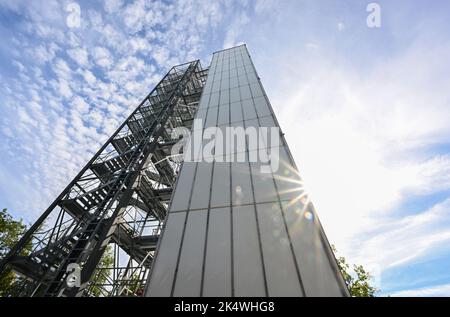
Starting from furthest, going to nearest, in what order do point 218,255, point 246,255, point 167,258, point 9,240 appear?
point 9,240 < point 167,258 < point 218,255 < point 246,255

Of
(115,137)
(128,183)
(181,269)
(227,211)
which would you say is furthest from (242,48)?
(181,269)

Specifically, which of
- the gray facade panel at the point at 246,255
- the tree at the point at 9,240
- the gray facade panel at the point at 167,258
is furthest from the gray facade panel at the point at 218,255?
the tree at the point at 9,240

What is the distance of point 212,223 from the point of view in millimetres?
4133

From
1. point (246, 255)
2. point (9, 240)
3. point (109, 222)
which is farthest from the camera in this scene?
point (9, 240)

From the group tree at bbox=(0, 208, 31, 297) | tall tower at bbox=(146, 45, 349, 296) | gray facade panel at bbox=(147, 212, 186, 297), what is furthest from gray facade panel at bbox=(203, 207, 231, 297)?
tree at bbox=(0, 208, 31, 297)

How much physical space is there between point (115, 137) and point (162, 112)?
363cm

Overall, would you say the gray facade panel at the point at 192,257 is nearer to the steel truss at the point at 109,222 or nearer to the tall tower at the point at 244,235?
the tall tower at the point at 244,235

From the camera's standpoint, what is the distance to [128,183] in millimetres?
9148

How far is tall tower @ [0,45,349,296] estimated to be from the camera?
3.19m

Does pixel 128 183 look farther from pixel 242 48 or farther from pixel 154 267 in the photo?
pixel 242 48

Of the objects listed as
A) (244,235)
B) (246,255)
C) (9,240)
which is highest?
(9,240)

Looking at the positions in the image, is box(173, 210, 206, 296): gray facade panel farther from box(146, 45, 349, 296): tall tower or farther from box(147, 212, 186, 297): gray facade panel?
box(147, 212, 186, 297): gray facade panel

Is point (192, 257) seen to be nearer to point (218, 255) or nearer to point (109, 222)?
point (218, 255)

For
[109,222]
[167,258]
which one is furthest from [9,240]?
[167,258]
